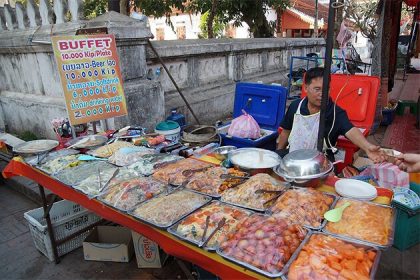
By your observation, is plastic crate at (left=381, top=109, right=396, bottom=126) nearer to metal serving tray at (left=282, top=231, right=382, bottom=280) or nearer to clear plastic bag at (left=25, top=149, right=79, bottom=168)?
metal serving tray at (left=282, top=231, right=382, bottom=280)

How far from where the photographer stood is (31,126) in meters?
5.79

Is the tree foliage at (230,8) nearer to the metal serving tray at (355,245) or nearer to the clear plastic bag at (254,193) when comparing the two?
the clear plastic bag at (254,193)

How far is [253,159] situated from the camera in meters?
2.60

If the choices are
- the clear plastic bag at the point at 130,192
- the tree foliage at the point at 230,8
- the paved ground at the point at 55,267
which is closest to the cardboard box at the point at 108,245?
the paved ground at the point at 55,267

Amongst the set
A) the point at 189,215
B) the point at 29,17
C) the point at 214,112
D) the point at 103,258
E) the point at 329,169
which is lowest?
the point at 103,258

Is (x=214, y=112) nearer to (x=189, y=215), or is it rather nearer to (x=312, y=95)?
(x=312, y=95)

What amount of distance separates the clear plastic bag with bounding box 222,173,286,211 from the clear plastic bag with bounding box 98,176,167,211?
547mm

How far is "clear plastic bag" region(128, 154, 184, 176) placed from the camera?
8.65ft

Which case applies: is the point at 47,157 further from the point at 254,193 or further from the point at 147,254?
the point at 254,193

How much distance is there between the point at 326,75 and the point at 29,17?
5.11 meters

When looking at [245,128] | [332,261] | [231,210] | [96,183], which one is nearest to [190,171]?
[231,210]

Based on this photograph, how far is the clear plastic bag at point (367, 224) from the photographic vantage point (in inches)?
63.4

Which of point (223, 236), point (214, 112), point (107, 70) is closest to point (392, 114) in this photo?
point (214, 112)

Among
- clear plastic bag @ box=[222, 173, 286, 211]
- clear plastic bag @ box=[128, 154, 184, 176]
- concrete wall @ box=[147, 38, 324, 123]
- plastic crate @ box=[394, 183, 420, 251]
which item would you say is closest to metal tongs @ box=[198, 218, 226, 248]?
clear plastic bag @ box=[222, 173, 286, 211]
